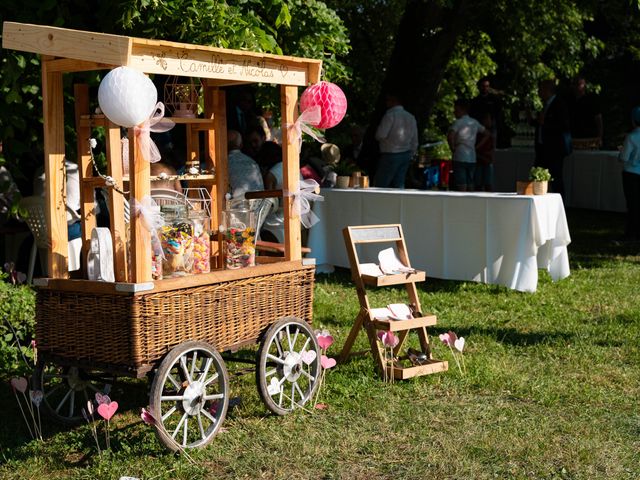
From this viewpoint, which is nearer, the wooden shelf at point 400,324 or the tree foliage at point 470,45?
the wooden shelf at point 400,324

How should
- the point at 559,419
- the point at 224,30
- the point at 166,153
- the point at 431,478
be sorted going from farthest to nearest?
the point at 166,153 < the point at 224,30 < the point at 559,419 < the point at 431,478

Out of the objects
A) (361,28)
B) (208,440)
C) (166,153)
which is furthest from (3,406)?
(361,28)

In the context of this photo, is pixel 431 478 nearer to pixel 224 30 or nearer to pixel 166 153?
pixel 224 30

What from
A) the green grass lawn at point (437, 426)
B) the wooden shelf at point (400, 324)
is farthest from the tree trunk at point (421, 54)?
the wooden shelf at point (400, 324)

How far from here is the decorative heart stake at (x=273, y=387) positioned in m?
4.88

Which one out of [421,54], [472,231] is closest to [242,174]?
[472,231]

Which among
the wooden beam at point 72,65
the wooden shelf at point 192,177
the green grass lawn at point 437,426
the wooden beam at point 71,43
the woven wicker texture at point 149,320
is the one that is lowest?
the green grass lawn at point 437,426

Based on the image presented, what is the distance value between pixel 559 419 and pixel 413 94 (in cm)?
933

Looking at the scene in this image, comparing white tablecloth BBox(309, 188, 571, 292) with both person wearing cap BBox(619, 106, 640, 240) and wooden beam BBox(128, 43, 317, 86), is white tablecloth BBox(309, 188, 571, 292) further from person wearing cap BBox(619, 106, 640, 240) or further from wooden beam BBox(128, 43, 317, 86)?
wooden beam BBox(128, 43, 317, 86)

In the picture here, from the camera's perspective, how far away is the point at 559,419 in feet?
16.0

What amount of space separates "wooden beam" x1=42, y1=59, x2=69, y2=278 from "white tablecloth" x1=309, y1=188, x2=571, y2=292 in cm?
475

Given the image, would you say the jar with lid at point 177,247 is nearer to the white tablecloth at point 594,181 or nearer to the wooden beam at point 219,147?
the wooden beam at point 219,147

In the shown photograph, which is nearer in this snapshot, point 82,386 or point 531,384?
point 82,386

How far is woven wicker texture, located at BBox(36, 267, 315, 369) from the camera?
4.26m
